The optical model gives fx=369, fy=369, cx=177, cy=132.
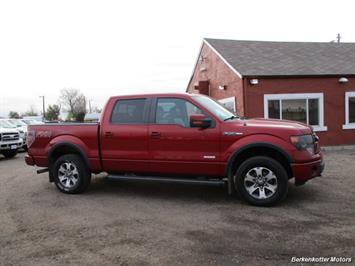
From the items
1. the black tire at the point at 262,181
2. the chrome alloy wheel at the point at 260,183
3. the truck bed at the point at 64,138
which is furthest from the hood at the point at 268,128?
the truck bed at the point at 64,138

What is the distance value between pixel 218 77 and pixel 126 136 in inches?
467

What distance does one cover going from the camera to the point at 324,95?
1504 cm

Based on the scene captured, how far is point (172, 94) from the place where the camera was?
6.80 metres

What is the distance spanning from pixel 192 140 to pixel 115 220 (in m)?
1.87

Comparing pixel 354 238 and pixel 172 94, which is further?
pixel 172 94

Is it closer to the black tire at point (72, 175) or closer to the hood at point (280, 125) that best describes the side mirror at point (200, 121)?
the hood at point (280, 125)

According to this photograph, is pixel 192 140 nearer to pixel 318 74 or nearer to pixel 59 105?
pixel 318 74

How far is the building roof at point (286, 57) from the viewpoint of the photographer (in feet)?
49.9

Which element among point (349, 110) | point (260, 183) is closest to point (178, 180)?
point (260, 183)

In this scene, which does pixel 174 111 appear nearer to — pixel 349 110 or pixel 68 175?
pixel 68 175

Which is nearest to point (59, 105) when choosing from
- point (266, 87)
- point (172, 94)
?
point (266, 87)

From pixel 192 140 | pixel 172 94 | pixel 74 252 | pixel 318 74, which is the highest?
pixel 318 74

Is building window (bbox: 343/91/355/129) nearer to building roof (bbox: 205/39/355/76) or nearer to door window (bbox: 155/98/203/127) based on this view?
building roof (bbox: 205/39/355/76)

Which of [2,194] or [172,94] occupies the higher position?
[172,94]
